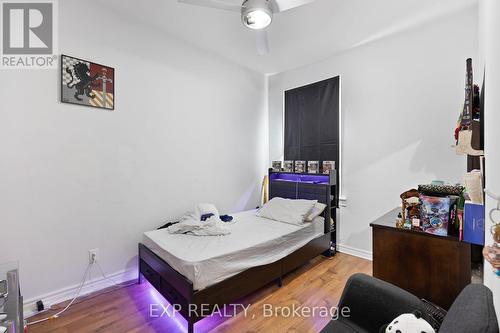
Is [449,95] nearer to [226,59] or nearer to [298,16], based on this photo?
[298,16]

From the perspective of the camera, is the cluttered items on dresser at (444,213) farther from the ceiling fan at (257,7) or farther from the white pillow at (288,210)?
the ceiling fan at (257,7)

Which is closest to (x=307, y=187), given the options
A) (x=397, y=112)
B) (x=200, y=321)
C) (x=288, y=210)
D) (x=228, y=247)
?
(x=288, y=210)

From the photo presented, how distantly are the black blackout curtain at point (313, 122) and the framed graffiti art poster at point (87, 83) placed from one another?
2517 millimetres

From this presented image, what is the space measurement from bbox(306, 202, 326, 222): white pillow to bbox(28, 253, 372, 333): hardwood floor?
642 mm

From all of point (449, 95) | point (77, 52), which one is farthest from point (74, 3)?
point (449, 95)

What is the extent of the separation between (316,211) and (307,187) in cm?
43

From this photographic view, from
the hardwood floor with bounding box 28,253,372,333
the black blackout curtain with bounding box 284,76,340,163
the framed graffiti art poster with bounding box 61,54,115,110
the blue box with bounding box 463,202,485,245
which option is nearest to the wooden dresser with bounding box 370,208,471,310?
the blue box with bounding box 463,202,485,245

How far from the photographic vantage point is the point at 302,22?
2.46 meters

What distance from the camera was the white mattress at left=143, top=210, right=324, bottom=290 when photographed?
170cm

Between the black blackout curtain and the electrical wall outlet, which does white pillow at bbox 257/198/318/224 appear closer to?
the black blackout curtain

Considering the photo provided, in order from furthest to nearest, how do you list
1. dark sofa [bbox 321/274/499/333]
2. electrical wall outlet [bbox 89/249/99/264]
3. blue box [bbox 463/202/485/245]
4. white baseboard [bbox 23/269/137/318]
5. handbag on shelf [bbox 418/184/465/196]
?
electrical wall outlet [bbox 89/249/99/264]
white baseboard [bbox 23/269/137/318]
handbag on shelf [bbox 418/184/465/196]
blue box [bbox 463/202/485/245]
dark sofa [bbox 321/274/499/333]

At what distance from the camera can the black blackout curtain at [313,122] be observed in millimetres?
3229

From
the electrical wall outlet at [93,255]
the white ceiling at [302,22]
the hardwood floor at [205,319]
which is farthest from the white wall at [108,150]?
the hardwood floor at [205,319]

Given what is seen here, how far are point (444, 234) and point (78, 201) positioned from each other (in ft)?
9.56
